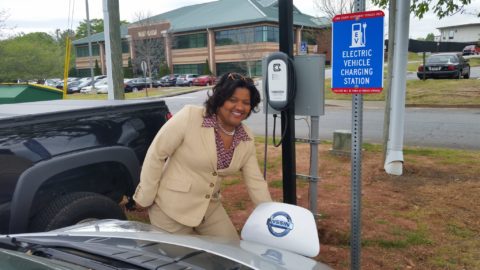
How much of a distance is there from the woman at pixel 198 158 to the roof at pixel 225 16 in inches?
1656

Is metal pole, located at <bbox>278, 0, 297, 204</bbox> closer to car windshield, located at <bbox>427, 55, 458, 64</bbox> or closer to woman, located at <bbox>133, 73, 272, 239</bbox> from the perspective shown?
woman, located at <bbox>133, 73, 272, 239</bbox>

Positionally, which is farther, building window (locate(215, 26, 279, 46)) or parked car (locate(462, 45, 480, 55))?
parked car (locate(462, 45, 480, 55))

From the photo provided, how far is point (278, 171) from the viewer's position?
6.54 meters

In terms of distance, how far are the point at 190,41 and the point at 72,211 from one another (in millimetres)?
54449

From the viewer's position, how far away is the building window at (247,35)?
4719 centimetres

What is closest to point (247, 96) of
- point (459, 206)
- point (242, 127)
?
point (242, 127)

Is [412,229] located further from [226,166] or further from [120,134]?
[120,134]

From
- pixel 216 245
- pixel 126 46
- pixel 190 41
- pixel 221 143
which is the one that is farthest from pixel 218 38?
pixel 216 245

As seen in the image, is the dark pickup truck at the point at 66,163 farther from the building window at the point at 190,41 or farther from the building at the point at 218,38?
the building window at the point at 190,41

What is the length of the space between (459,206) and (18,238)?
14.5 ft

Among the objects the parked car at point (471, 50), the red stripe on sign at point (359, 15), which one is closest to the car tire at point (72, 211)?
the red stripe on sign at point (359, 15)

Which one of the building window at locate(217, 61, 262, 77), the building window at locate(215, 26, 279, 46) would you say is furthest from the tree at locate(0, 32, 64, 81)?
the building window at locate(217, 61, 262, 77)

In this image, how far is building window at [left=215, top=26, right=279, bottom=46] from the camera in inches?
1858

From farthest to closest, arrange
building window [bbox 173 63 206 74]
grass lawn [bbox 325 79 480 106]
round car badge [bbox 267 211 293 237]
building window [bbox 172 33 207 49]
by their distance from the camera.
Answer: building window [bbox 173 63 206 74], building window [bbox 172 33 207 49], grass lawn [bbox 325 79 480 106], round car badge [bbox 267 211 293 237]
